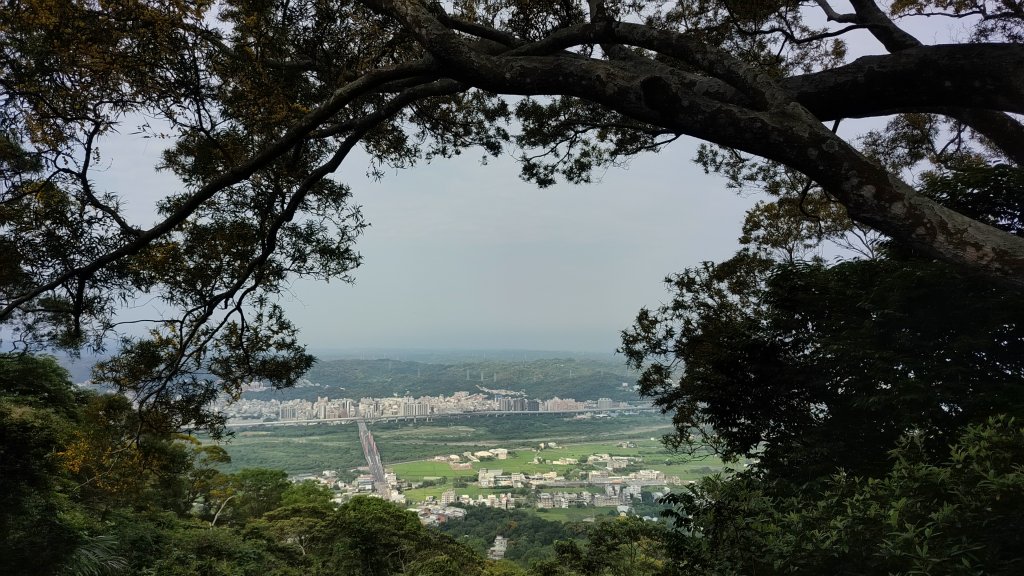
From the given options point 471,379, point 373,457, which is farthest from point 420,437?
point 471,379

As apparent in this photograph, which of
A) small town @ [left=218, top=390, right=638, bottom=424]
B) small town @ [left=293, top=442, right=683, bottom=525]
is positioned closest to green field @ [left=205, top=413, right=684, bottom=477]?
small town @ [left=218, top=390, right=638, bottom=424]

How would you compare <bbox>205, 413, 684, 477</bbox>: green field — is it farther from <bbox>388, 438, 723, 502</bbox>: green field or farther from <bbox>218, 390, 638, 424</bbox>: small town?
<bbox>218, 390, 638, 424</bbox>: small town

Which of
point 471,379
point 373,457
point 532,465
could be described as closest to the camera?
point 532,465

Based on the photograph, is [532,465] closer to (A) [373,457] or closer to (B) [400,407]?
(A) [373,457]

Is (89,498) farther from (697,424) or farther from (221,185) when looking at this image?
(697,424)

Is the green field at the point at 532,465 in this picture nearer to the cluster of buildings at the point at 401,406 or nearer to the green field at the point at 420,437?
the green field at the point at 420,437

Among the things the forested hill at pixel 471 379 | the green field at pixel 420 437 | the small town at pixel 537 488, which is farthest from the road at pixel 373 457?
the forested hill at pixel 471 379
